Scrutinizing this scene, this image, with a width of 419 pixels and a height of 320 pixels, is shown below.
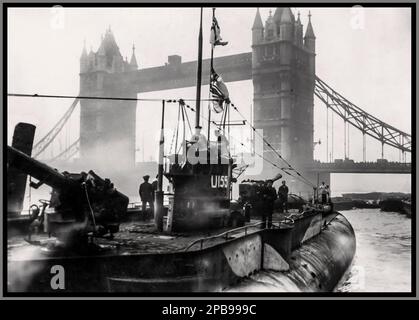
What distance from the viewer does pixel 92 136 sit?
43.8 metres

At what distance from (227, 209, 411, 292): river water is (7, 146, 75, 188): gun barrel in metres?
6.02

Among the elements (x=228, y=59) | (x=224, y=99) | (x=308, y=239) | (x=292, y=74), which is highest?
(x=228, y=59)

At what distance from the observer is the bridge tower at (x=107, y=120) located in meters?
42.2

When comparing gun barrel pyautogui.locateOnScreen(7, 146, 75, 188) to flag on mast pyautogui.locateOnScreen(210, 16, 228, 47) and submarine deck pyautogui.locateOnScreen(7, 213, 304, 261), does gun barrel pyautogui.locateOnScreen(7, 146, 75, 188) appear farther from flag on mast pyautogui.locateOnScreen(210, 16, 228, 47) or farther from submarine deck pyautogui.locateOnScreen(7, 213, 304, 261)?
flag on mast pyautogui.locateOnScreen(210, 16, 228, 47)

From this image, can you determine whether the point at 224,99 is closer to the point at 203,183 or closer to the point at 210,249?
the point at 203,183

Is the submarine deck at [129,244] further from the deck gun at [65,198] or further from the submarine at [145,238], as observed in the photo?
the deck gun at [65,198]

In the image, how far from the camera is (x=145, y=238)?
44.9ft

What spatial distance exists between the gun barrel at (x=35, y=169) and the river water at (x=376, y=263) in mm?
6023

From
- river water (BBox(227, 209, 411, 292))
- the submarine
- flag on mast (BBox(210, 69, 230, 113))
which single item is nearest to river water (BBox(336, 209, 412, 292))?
river water (BBox(227, 209, 411, 292))

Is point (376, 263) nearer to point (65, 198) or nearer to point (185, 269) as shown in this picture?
point (185, 269)

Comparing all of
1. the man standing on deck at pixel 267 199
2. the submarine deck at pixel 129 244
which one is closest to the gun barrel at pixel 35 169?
the submarine deck at pixel 129 244

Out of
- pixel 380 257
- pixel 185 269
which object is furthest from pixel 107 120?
pixel 185 269
